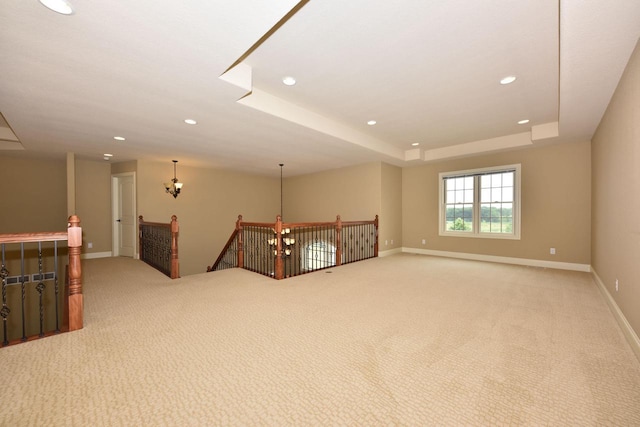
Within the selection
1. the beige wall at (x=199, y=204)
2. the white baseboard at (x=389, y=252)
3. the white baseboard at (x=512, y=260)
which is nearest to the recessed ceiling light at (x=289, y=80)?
the white baseboard at (x=389, y=252)

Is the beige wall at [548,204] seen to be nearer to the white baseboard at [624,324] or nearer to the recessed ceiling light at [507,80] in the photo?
the white baseboard at [624,324]

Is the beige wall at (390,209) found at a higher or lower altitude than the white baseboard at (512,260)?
higher

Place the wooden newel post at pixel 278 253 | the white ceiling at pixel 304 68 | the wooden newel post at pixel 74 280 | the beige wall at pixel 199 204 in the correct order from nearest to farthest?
the white ceiling at pixel 304 68, the wooden newel post at pixel 74 280, the wooden newel post at pixel 278 253, the beige wall at pixel 199 204

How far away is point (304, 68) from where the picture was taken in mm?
3117

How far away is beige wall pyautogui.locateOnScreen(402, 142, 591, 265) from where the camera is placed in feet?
17.6

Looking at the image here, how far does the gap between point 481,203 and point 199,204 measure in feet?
27.1

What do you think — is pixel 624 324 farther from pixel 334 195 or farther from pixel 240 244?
pixel 334 195

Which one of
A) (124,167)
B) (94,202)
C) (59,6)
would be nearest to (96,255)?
(94,202)

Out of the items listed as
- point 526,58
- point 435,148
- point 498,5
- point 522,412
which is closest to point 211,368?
point 522,412

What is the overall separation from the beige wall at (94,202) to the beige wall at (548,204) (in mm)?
9842

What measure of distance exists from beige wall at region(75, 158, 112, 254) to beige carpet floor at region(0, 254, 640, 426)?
14.8ft

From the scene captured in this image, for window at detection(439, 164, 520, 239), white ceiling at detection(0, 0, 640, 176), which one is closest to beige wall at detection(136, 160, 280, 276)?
white ceiling at detection(0, 0, 640, 176)

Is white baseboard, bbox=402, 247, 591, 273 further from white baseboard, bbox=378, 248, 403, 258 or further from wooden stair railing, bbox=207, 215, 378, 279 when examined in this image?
wooden stair railing, bbox=207, 215, 378, 279

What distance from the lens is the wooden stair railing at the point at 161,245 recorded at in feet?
15.8
